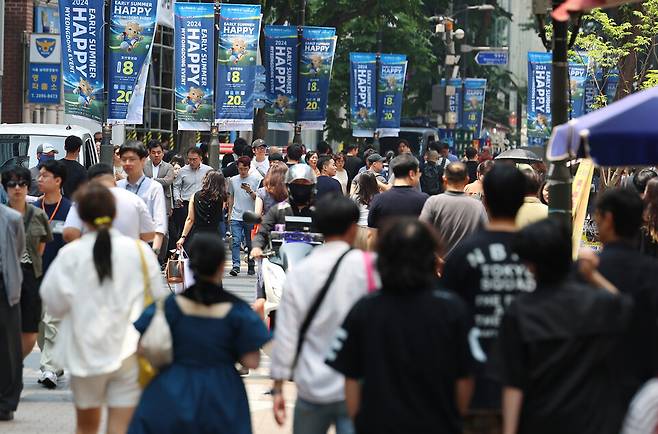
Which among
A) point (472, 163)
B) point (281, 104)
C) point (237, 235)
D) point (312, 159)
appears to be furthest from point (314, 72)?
point (237, 235)

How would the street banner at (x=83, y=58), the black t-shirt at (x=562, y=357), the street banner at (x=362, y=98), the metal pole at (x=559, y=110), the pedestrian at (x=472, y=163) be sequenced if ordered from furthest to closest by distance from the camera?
the street banner at (x=362, y=98), the pedestrian at (x=472, y=163), the street banner at (x=83, y=58), the metal pole at (x=559, y=110), the black t-shirt at (x=562, y=357)

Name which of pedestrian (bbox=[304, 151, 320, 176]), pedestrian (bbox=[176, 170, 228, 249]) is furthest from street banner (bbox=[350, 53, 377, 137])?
pedestrian (bbox=[176, 170, 228, 249])

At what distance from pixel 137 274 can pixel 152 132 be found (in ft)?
117

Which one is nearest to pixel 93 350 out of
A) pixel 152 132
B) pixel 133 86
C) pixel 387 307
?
pixel 387 307

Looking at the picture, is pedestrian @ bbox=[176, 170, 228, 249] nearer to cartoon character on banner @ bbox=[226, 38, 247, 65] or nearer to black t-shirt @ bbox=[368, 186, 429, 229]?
black t-shirt @ bbox=[368, 186, 429, 229]

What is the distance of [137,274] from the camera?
7840mm

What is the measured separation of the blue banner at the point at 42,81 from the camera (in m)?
34.4

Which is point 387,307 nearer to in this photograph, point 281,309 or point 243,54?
point 281,309

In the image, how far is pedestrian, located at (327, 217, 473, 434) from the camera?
18.9 feet

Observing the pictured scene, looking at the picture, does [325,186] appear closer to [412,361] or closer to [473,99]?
[412,361]

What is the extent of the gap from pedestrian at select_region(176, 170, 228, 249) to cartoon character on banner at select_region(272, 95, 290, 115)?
1458 cm

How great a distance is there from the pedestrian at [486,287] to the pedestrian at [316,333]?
44 cm

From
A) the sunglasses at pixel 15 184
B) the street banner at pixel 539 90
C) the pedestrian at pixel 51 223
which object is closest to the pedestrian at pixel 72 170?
the pedestrian at pixel 51 223

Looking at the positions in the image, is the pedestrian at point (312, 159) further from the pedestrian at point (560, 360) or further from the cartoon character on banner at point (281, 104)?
the pedestrian at point (560, 360)
